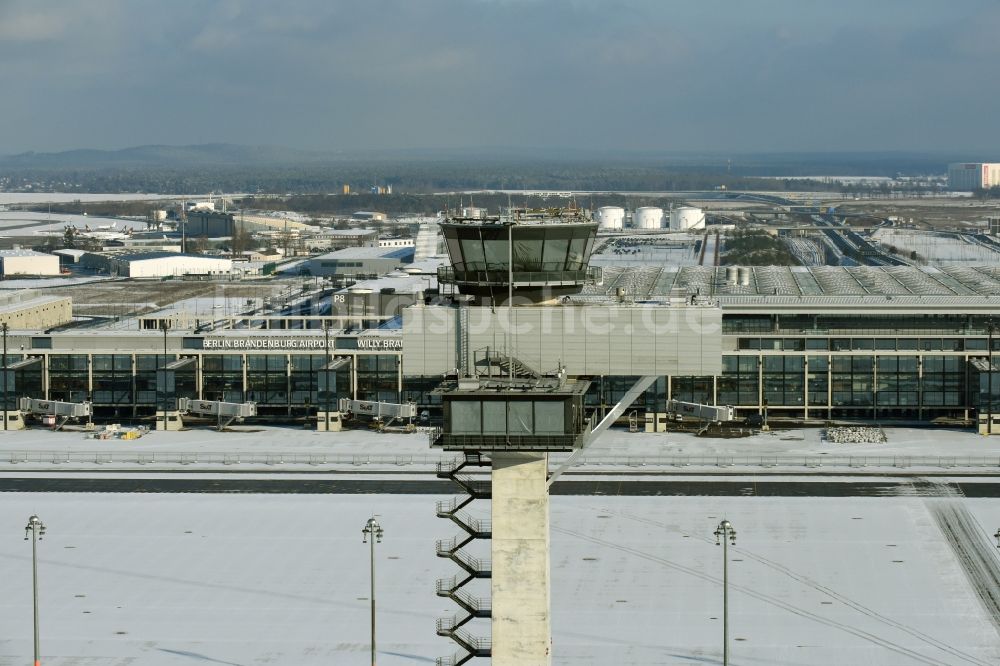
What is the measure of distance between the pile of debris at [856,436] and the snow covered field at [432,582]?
59.8 ft

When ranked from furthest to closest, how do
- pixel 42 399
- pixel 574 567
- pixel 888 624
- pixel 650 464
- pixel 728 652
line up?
pixel 42 399
pixel 650 464
pixel 574 567
pixel 888 624
pixel 728 652

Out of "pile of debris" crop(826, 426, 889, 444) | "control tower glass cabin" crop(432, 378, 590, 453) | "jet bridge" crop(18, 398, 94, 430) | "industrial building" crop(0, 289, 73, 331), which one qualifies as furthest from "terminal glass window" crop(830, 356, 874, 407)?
"control tower glass cabin" crop(432, 378, 590, 453)

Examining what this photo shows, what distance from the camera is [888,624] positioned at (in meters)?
65.1

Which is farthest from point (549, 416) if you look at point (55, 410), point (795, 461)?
point (55, 410)

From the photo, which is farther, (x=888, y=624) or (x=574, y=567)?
(x=574, y=567)

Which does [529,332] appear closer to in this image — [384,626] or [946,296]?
[384,626]

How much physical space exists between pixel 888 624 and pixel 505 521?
89.9 ft

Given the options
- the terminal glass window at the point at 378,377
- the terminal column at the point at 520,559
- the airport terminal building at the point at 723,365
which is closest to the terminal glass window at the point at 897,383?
the airport terminal building at the point at 723,365

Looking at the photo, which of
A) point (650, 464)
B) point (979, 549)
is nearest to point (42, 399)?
point (650, 464)

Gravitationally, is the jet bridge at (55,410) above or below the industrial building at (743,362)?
below

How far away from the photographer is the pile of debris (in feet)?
348

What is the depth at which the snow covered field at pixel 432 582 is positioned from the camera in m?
62.7

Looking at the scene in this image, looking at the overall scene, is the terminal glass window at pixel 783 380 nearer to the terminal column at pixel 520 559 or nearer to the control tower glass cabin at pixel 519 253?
the control tower glass cabin at pixel 519 253

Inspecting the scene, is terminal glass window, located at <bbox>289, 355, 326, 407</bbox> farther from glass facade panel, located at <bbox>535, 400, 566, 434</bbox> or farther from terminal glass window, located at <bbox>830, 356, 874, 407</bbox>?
glass facade panel, located at <bbox>535, 400, 566, 434</bbox>
